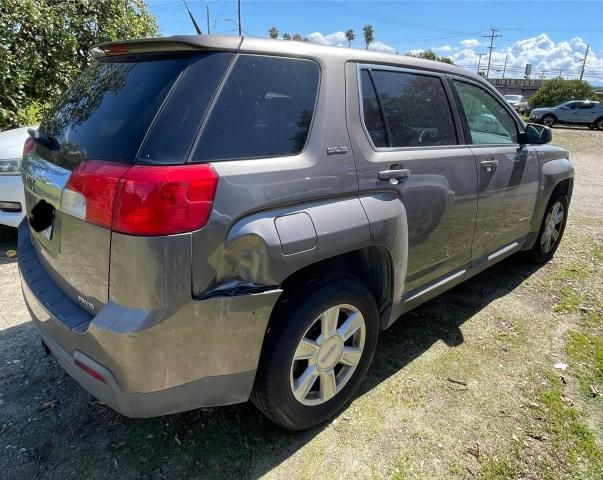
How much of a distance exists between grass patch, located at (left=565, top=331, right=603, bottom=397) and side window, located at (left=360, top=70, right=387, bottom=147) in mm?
1959

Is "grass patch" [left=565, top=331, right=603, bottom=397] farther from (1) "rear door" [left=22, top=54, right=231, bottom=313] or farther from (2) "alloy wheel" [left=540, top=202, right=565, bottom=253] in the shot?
(1) "rear door" [left=22, top=54, right=231, bottom=313]

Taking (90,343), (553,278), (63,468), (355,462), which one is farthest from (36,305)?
(553,278)

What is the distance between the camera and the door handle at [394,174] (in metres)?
2.34

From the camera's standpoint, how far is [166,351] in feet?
5.63

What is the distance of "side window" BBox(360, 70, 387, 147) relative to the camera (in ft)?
7.72

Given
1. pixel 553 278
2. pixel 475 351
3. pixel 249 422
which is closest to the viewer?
pixel 249 422

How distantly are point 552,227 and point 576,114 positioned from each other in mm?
24966

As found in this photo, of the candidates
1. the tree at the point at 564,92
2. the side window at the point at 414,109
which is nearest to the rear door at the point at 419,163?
the side window at the point at 414,109

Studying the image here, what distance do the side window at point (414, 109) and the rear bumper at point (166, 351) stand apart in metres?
1.28

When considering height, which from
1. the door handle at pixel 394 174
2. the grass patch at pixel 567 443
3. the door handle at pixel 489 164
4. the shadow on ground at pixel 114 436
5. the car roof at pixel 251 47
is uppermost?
the car roof at pixel 251 47

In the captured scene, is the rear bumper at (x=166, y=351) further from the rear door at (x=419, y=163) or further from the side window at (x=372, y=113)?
the side window at (x=372, y=113)

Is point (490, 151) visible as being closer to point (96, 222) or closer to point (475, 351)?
point (475, 351)

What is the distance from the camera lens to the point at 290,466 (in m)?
2.15

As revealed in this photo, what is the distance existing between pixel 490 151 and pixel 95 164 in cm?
263
